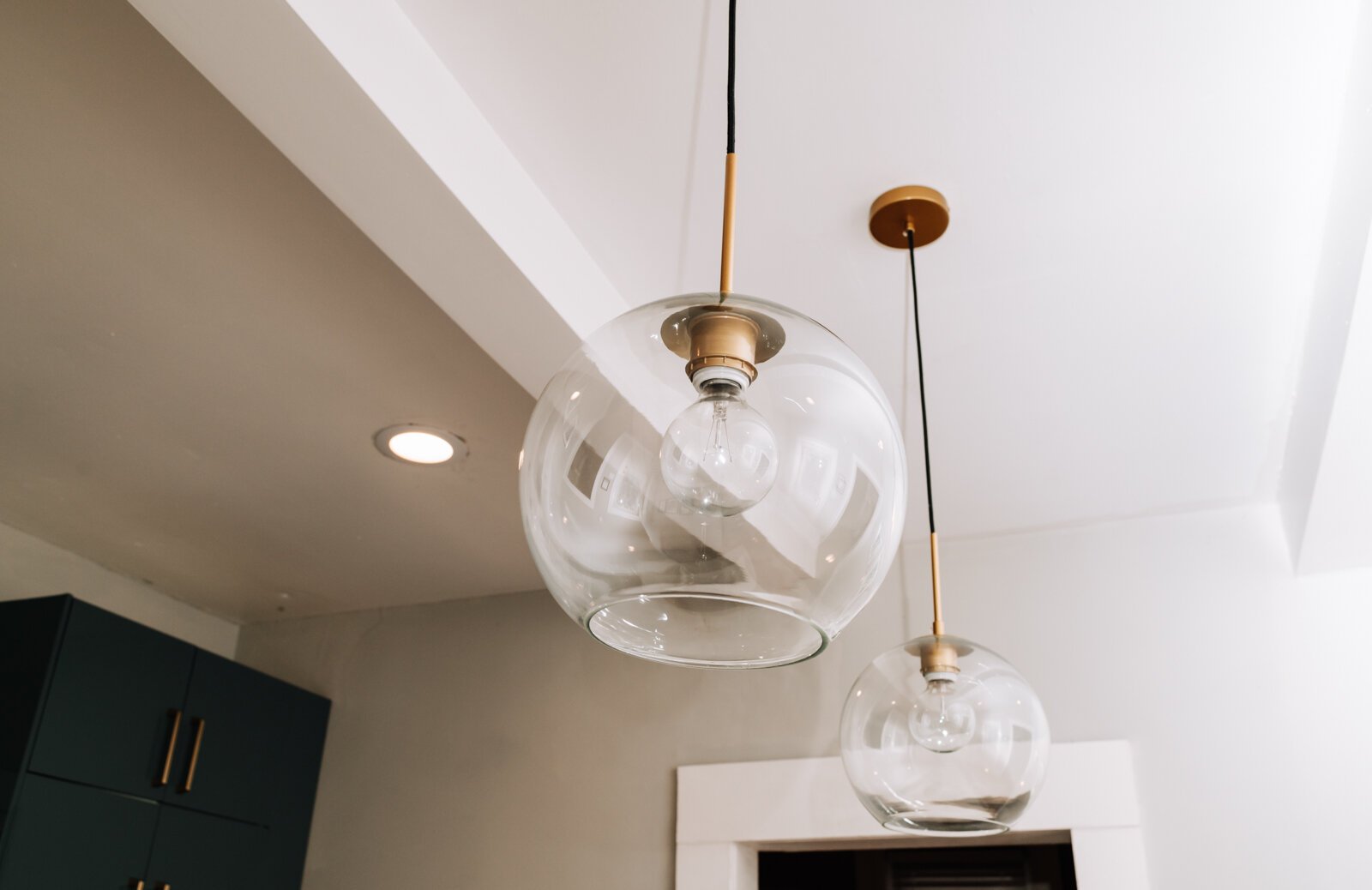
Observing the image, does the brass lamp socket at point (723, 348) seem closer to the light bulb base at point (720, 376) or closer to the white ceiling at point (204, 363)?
the light bulb base at point (720, 376)

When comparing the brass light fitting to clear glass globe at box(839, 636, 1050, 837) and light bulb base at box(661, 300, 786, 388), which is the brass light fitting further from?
clear glass globe at box(839, 636, 1050, 837)

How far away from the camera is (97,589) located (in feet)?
8.59

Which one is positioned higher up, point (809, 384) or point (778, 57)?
point (778, 57)

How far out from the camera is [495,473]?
2.18 m

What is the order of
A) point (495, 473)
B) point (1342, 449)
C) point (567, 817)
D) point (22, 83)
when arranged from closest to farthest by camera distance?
point (22, 83)
point (1342, 449)
point (495, 473)
point (567, 817)

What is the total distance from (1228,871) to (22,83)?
2.17 m

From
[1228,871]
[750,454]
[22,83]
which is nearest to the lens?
[750,454]

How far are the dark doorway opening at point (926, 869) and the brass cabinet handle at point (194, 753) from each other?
4.11 feet

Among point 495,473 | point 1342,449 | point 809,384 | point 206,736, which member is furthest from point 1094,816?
point 206,736

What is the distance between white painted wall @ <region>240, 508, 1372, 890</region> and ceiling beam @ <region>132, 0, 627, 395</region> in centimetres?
113

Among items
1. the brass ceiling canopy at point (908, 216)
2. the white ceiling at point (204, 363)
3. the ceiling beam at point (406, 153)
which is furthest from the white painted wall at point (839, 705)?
the ceiling beam at point (406, 153)

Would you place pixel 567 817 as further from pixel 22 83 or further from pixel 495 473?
pixel 22 83

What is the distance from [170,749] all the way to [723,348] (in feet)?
7.25

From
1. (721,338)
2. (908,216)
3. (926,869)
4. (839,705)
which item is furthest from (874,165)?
(926,869)
